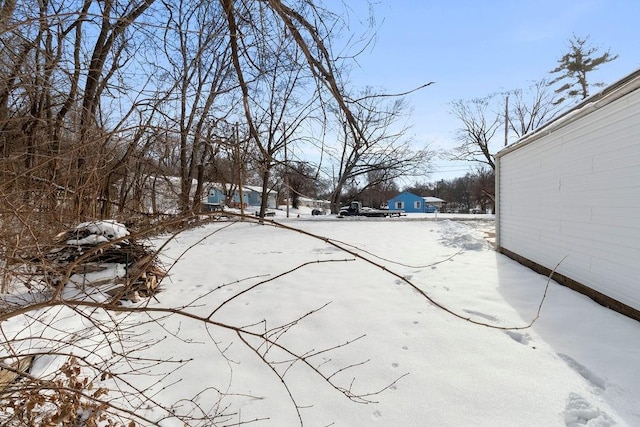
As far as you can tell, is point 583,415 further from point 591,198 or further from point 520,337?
point 591,198

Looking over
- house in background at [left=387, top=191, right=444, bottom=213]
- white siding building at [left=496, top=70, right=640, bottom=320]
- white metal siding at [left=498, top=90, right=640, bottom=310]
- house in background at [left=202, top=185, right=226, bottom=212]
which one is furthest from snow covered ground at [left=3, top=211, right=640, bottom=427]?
house in background at [left=387, top=191, right=444, bottom=213]

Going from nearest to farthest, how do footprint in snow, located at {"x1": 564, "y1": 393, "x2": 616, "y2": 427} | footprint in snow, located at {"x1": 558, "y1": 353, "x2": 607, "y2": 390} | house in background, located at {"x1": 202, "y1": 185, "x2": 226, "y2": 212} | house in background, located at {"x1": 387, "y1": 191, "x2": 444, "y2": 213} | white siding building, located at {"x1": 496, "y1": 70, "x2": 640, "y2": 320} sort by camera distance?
house in background, located at {"x1": 202, "y1": 185, "x2": 226, "y2": 212}, footprint in snow, located at {"x1": 564, "y1": 393, "x2": 616, "y2": 427}, footprint in snow, located at {"x1": 558, "y1": 353, "x2": 607, "y2": 390}, white siding building, located at {"x1": 496, "y1": 70, "x2": 640, "y2": 320}, house in background, located at {"x1": 387, "y1": 191, "x2": 444, "y2": 213}

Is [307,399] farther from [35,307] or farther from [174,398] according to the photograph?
[35,307]

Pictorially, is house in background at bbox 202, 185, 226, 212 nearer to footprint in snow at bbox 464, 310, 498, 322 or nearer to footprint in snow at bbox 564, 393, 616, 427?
footprint in snow at bbox 564, 393, 616, 427

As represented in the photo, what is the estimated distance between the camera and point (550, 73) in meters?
22.8

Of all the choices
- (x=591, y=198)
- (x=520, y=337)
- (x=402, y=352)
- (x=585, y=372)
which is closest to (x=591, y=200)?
(x=591, y=198)

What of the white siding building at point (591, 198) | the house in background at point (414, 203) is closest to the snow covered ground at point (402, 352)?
the white siding building at point (591, 198)

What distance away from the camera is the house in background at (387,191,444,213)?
47875mm

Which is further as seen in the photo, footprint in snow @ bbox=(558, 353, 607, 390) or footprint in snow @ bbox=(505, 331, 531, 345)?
footprint in snow @ bbox=(505, 331, 531, 345)

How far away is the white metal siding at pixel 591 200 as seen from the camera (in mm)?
3744

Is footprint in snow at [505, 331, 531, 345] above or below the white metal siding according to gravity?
below

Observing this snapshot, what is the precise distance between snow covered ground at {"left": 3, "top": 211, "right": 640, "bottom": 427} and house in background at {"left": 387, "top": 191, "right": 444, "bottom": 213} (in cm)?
4334

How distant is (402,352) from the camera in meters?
3.22

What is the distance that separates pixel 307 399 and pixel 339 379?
36cm
